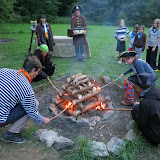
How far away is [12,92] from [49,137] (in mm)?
961

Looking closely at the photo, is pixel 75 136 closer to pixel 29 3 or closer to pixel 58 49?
pixel 58 49

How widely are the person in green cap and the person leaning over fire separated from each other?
1871mm

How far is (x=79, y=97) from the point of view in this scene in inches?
124

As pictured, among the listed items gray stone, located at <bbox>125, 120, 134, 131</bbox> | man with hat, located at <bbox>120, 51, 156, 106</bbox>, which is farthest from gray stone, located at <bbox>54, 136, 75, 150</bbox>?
man with hat, located at <bbox>120, 51, 156, 106</bbox>

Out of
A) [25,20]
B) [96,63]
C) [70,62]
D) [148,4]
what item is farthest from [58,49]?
[25,20]

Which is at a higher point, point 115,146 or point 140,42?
point 140,42

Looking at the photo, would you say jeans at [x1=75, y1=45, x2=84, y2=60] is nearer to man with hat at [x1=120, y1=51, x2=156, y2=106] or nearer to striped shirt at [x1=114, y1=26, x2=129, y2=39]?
striped shirt at [x1=114, y1=26, x2=129, y2=39]

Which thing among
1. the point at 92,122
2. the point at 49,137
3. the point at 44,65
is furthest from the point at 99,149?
the point at 44,65

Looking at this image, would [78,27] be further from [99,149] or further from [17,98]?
[99,149]

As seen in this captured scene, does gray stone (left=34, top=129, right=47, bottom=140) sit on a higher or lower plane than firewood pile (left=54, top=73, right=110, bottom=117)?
lower

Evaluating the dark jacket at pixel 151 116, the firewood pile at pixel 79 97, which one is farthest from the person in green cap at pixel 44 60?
the dark jacket at pixel 151 116

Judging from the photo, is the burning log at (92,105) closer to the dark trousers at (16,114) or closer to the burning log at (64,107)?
the burning log at (64,107)

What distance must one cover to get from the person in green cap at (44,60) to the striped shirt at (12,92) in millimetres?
2033

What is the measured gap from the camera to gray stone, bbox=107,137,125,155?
2396 millimetres
